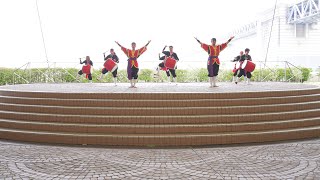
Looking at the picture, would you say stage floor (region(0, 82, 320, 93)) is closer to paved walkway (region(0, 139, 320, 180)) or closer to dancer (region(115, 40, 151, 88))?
dancer (region(115, 40, 151, 88))

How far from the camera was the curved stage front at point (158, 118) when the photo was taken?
23.8ft

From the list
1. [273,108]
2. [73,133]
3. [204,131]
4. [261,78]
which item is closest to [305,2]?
[261,78]

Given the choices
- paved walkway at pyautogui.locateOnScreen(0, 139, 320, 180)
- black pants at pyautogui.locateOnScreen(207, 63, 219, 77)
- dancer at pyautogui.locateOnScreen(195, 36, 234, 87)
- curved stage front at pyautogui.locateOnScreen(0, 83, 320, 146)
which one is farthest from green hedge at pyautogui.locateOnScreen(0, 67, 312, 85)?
paved walkway at pyautogui.locateOnScreen(0, 139, 320, 180)

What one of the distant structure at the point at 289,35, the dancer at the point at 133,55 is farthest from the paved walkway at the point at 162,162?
the distant structure at the point at 289,35

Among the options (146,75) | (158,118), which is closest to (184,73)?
(146,75)

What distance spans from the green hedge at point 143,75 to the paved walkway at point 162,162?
1150 cm

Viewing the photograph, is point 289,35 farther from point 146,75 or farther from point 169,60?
point 169,60

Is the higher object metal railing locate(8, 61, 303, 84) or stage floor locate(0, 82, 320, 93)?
metal railing locate(8, 61, 303, 84)

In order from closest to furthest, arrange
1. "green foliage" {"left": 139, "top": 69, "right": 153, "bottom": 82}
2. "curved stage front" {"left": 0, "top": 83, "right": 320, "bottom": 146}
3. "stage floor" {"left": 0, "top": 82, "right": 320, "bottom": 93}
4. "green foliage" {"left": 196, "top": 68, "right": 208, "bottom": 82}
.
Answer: "curved stage front" {"left": 0, "top": 83, "right": 320, "bottom": 146} < "stage floor" {"left": 0, "top": 82, "right": 320, "bottom": 93} < "green foliage" {"left": 139, "top": 69, "right": 153, "bottom": 82} < "green foliage" {"left": 196, "top": 68, "right": 208, "bottom": 82}

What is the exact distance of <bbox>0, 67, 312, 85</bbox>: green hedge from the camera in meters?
18.3

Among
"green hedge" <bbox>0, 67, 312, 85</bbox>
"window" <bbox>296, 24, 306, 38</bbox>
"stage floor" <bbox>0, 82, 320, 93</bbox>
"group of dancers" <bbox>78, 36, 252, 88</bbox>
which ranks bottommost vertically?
"stage floor" <bbox>0, 82, 320, 93</bbox>

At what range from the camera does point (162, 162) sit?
586cm

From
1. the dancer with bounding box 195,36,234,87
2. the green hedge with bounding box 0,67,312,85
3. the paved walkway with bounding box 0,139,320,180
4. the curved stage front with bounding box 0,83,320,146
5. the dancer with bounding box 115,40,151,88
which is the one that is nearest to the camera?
the paved walkway with bounding box 0,139,320,180

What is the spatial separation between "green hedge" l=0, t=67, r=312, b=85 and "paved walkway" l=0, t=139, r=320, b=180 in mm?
11496
